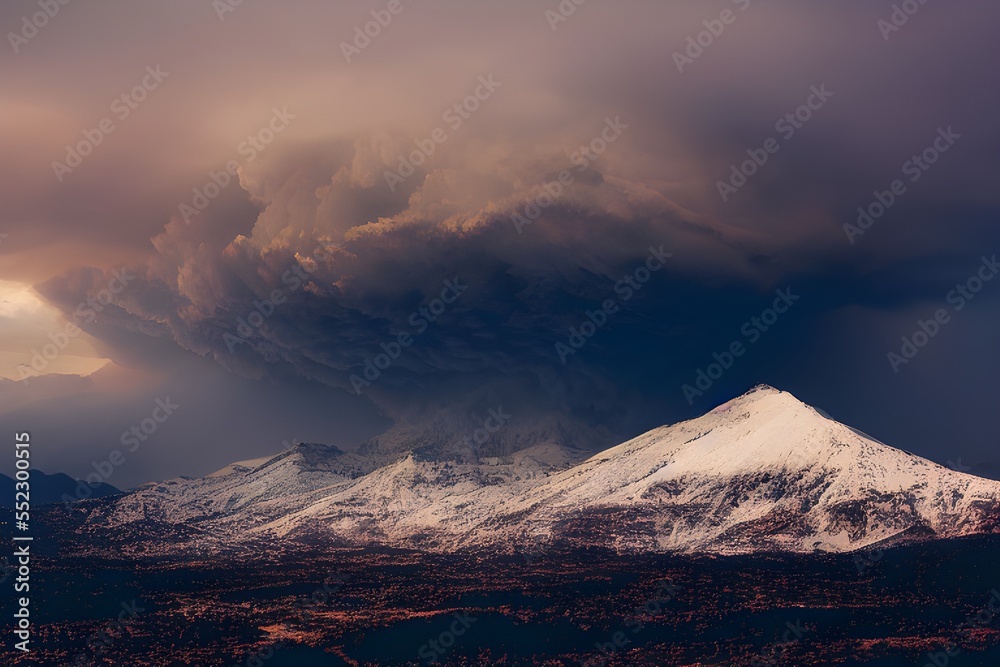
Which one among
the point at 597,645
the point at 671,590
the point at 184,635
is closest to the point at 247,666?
the point at 184,635

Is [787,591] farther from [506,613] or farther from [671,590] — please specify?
[506,613]

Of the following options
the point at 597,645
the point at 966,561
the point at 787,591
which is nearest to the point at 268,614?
the point at 597,645

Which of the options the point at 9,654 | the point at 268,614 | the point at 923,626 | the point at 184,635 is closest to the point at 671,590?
the point at 923,626

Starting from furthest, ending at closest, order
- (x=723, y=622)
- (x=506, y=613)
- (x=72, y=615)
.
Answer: (x=72, y=615) → (x=506, y=613) → (x=723, y=622)

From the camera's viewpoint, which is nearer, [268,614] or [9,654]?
[9,654]

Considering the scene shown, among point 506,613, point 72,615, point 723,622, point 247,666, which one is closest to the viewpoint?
point 247,666

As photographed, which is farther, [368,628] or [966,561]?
[966,561]

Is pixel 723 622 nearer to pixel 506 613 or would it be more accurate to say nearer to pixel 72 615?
pixel 506 613

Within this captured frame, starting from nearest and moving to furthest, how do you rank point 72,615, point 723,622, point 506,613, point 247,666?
point 247,666 < point 723,622 < point 506,613 < point 72,615

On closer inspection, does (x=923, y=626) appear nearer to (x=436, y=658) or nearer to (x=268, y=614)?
(x=436, y=658)
